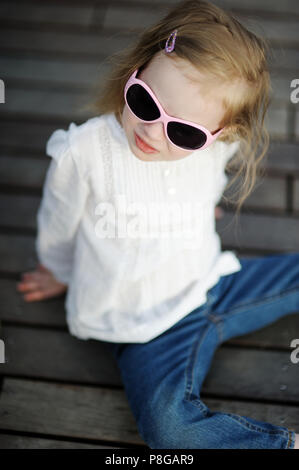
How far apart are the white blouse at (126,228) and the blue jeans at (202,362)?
5cm

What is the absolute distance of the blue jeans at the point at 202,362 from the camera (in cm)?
91

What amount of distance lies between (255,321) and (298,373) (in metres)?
0.17

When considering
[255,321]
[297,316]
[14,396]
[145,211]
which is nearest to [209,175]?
[145,211]

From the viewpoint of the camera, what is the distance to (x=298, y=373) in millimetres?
1115

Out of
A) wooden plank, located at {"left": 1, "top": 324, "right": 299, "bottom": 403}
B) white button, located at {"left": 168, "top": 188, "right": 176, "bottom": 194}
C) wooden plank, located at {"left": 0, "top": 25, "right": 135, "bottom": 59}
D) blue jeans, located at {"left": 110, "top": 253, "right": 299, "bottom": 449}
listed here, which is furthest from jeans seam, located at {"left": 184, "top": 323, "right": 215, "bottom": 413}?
wooden plank, located at {"left": 0, "top": 25, "right": 135, "bottom": 59}

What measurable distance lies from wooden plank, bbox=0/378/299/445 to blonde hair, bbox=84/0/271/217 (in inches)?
25.2

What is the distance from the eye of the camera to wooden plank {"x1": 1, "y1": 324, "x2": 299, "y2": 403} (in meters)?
1.09

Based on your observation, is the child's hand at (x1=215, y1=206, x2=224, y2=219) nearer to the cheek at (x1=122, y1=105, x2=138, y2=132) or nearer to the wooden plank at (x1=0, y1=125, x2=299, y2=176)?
the wooden plank at (x1=0, y1=125, x2=299, y2=176)

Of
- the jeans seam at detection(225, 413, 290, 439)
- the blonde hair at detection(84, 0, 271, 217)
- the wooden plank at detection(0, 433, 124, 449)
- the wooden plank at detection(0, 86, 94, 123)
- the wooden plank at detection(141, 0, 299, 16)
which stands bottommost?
the wooden plank at detection(0, 433, 124, 449)

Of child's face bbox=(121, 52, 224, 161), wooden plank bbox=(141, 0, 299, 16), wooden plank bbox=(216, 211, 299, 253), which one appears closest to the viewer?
child's face bbox=(121, 52, 224, 161)

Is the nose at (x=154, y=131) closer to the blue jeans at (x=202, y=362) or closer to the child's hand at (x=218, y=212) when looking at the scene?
the blue jeans at (x=202, y=362)

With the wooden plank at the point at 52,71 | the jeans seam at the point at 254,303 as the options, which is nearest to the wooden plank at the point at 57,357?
the jeans seam at the point at 254,303

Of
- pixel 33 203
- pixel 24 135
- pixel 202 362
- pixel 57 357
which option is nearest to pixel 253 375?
pixel 202 362
